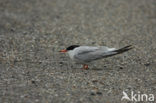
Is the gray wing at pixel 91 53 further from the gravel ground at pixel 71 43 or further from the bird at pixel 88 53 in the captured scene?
the gravel ground at pixel 71 43

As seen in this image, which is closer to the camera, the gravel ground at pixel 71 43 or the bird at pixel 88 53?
the gravel ground at pixel 71 43

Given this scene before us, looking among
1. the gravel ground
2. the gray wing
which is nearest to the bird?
the gray wing

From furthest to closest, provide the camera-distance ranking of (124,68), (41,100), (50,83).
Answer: (124,68)
(50,83)
(41,100)

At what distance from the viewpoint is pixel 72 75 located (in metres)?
5.99

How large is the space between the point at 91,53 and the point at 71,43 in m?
2.02

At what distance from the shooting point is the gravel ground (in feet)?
17.1

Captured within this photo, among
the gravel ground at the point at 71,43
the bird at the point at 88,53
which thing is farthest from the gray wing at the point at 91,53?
the gravel ground at the point at 71,43

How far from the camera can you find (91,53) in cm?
626

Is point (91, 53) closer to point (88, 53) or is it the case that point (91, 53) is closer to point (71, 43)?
point (88, 53)

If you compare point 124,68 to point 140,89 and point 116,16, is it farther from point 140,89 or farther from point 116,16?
point 116,16

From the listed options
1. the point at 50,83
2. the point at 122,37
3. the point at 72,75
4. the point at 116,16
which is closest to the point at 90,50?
the point at 72,75

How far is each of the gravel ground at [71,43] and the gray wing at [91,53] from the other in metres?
0.25

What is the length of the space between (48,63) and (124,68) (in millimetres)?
1450

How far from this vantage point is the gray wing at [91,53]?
622 cm
